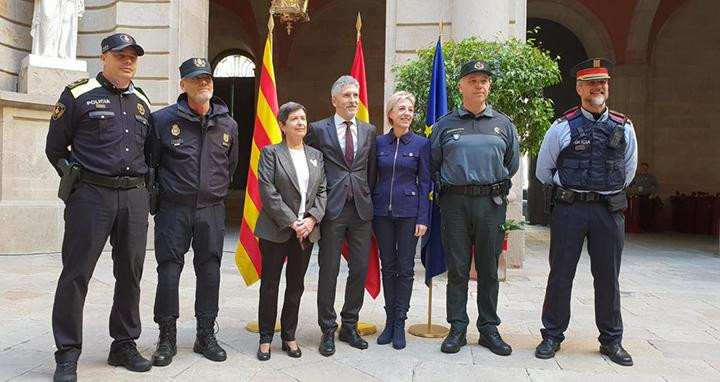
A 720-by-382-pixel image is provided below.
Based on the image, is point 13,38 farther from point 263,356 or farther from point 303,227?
point 263,356

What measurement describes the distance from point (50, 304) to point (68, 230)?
235 centimetres

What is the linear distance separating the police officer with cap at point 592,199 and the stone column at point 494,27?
3.74 m

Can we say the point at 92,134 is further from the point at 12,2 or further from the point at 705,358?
the point at 12,2

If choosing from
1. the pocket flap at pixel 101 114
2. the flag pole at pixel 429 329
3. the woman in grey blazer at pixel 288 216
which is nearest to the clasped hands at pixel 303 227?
the woman in grey blazer at pixel 288 216

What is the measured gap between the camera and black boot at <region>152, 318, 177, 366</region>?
3.73 meters

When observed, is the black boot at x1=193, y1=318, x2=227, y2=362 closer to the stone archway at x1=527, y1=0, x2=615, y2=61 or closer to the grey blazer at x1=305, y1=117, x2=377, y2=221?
the grey blazer at x1=305, y1=117, x2=377, y2=221

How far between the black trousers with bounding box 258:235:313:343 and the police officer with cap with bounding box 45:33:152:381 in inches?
31.4

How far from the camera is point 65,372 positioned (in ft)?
11.1

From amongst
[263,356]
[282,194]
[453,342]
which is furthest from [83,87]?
[453,342]

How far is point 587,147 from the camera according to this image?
404 cm

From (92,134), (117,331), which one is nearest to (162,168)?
(92,134)

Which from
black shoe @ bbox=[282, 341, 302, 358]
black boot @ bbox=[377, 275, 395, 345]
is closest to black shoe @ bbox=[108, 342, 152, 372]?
black shoe @ bbox=[282, 341, 302, 358]

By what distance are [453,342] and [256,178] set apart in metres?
2.02

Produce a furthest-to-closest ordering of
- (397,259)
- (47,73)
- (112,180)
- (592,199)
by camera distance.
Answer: (47,73)
(397,259)
(592,199)
(112,180)
